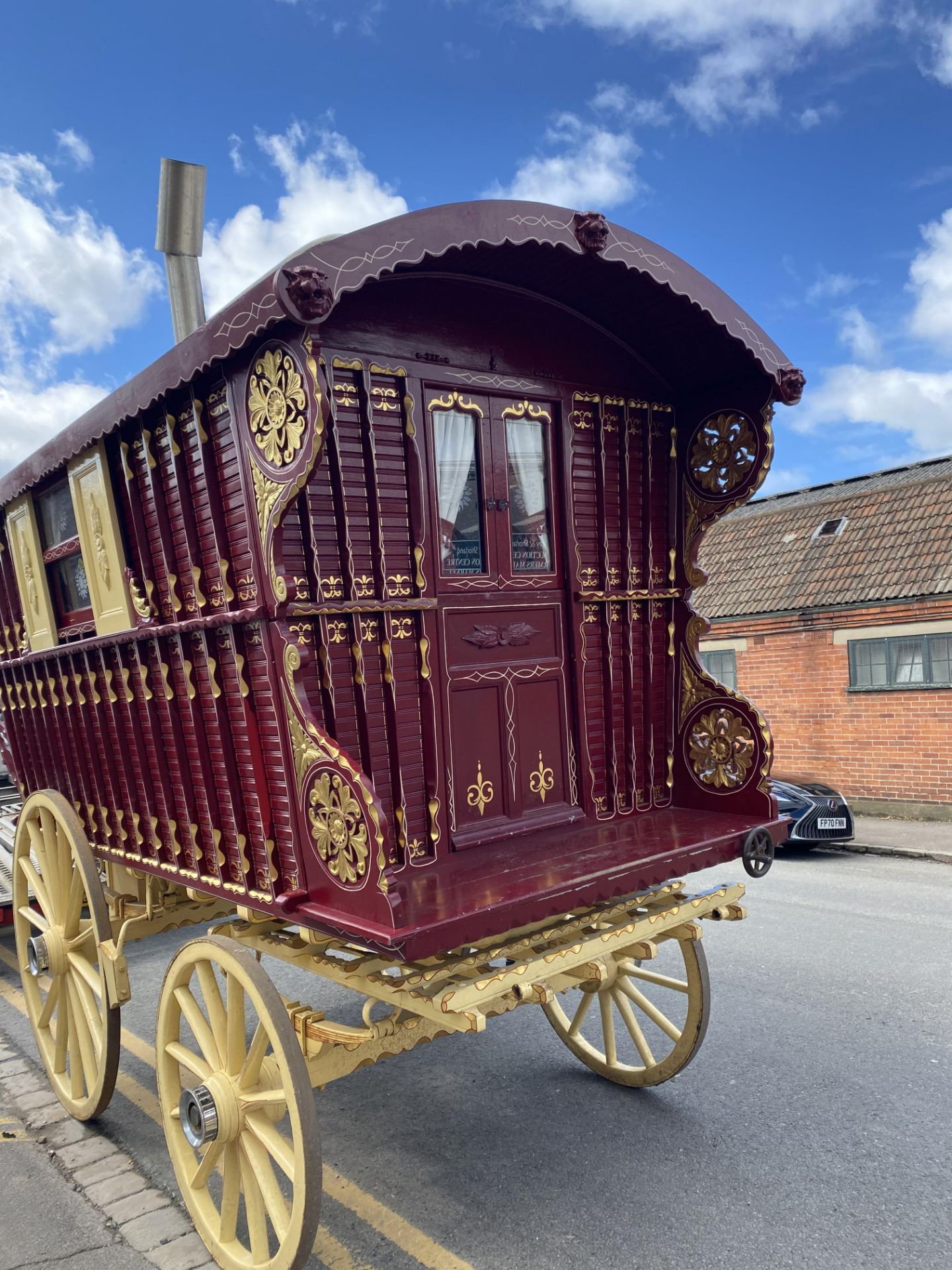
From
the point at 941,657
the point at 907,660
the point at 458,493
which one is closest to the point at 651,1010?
the point at 458,493

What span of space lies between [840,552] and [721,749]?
8814 mm

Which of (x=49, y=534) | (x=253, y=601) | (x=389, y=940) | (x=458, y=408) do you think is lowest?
(x=389, y=940)

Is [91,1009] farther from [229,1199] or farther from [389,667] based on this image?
[389,667]

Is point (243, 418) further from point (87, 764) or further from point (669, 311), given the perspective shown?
point (87, 764)

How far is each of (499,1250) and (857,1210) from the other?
128 centimetres

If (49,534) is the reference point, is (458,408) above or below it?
above

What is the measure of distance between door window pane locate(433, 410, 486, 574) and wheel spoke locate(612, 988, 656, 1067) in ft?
7.28

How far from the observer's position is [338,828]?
2.79 meters

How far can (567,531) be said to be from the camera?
158 inches

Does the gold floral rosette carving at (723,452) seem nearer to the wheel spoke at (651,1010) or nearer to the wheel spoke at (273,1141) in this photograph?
the wheel spoke at (651,1010)

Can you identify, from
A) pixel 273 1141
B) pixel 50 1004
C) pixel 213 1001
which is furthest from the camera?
pixel 50 1004

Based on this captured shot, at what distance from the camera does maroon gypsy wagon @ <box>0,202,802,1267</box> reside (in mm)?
2906

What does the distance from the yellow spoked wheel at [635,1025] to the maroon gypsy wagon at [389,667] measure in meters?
0.03

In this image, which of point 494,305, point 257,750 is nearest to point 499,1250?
point 257,750
